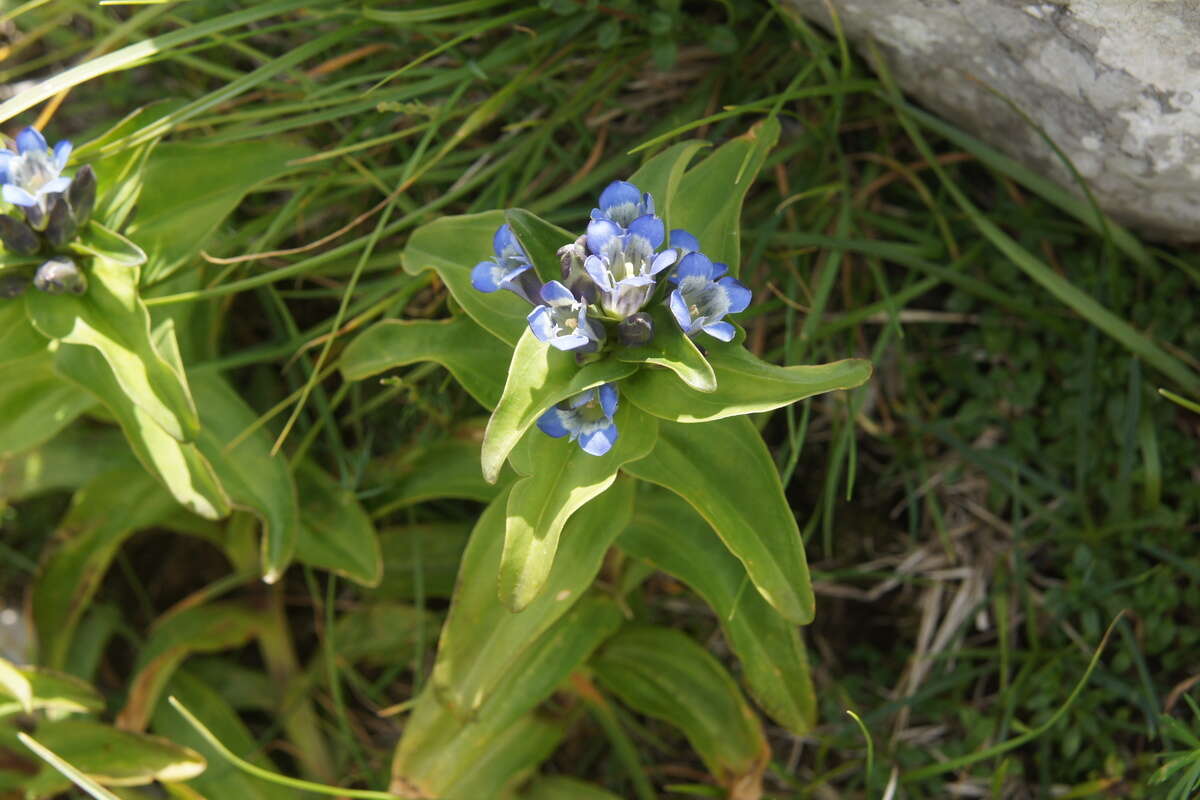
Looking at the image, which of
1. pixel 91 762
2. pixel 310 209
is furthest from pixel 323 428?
pixel 91 762

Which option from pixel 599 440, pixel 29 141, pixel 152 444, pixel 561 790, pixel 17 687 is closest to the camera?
pixel 599 440

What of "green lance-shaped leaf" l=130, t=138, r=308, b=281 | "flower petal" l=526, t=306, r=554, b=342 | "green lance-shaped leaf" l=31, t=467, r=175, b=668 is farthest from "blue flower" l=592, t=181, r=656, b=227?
"green lance-shaped leaf" l=31, t=467, r=175, b=668

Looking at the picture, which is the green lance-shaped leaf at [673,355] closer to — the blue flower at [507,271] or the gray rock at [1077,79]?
the blue flower at [507,271]

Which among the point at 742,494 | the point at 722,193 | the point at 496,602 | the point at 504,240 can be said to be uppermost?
the point at 504,240

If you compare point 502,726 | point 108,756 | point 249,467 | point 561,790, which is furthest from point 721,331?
point 108,756

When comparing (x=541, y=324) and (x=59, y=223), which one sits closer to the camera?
(x=541, y=324)

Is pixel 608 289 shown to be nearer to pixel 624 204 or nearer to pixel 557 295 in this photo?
pixel 557 295
